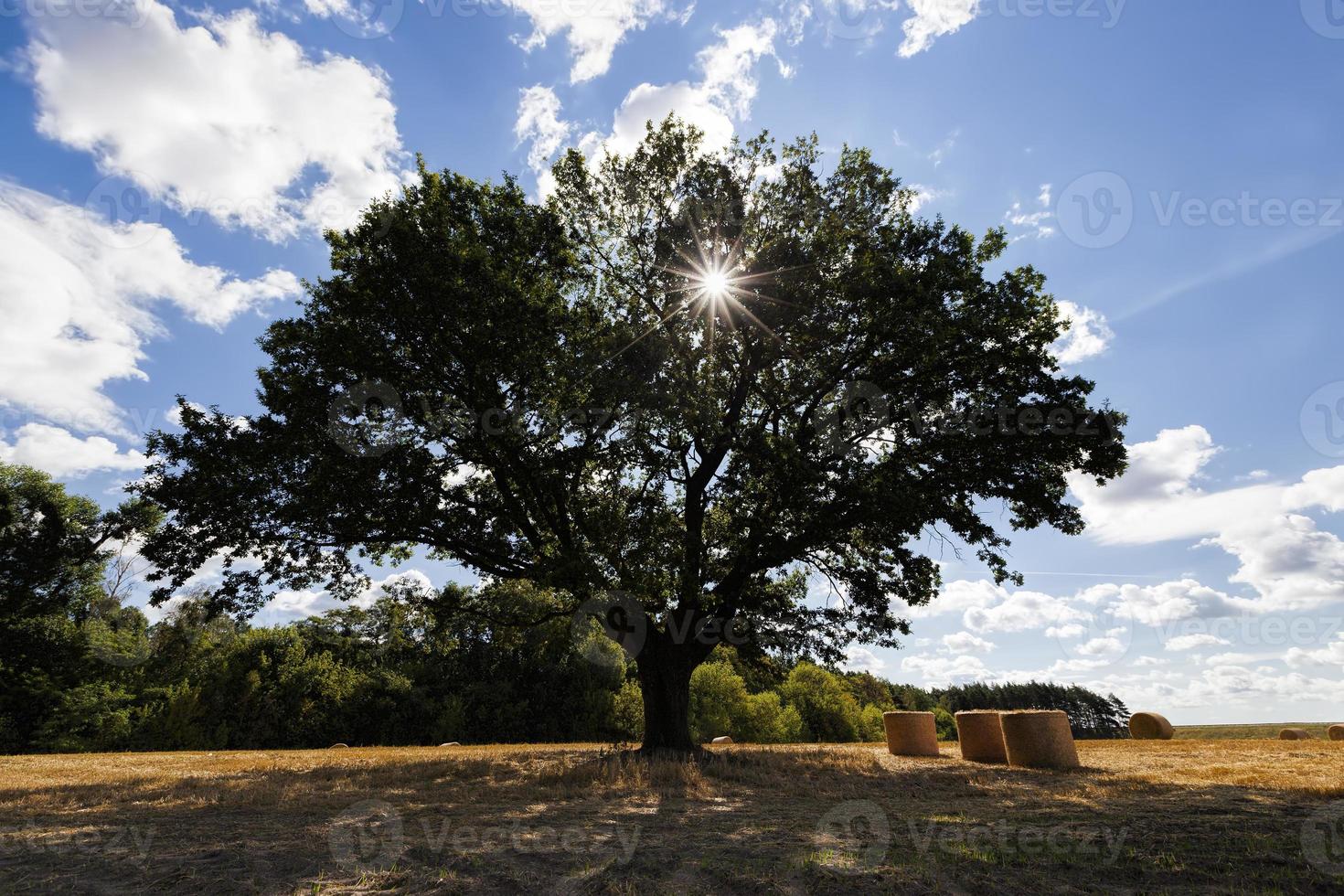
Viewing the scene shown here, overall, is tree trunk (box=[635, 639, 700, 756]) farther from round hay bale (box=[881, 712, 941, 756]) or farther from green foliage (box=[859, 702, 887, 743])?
green foliage (box=[859, 702, 887, 743])

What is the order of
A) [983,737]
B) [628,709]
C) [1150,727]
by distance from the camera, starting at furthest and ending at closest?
[628,709], [1150,727], [983,737]

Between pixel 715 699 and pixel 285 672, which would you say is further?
pixel 715 699

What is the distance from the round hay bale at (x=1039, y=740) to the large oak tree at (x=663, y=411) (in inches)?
149

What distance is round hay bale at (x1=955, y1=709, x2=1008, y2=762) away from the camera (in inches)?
668

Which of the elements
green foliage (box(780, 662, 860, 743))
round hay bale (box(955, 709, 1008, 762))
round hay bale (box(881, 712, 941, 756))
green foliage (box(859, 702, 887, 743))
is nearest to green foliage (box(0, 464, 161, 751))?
round hay bale (box(881, 712, 941, 756))

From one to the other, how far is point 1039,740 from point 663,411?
1154 centimetres

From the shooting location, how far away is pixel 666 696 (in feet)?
61.2

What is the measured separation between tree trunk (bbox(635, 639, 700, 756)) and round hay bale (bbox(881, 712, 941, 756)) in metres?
5.75

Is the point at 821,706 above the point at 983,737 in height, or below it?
below

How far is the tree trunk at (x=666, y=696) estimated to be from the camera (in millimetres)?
18219

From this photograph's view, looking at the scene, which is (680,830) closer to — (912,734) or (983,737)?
(983,737)

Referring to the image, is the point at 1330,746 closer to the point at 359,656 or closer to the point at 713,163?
the point at 713,163

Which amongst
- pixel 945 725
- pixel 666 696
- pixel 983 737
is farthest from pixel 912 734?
pixel 945 725

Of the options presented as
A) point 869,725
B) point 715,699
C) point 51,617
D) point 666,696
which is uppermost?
point 51,617
